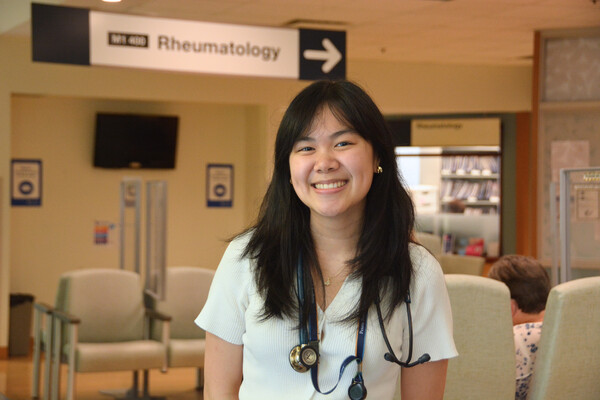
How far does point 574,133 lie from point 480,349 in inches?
191

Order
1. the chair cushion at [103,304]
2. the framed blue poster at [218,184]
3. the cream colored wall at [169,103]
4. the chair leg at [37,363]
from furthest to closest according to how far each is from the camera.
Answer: the framed blue poster at [218,184], the cream colored wall at [169,103], the chair leg at [37,363], the chair cushion at [103,304]

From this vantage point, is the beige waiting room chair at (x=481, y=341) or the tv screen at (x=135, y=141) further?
the tv screen at (x=135, y=141)

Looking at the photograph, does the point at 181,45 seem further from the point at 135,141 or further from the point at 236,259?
the point at 135,141

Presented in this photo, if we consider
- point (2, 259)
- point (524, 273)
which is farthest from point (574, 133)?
point (2, 259)

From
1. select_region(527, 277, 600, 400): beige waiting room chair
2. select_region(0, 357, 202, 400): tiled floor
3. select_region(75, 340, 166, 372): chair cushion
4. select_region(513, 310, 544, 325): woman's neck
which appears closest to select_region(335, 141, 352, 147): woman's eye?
select_region(527, 277, 600, 400): beige waiting room chair

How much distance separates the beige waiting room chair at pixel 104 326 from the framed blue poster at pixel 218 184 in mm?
3557

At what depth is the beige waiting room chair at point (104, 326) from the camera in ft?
20.6

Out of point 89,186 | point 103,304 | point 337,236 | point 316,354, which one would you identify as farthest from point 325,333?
point 89,186

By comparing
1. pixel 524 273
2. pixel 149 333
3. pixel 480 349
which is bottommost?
pixel 149 333

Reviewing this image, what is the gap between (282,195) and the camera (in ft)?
5.92

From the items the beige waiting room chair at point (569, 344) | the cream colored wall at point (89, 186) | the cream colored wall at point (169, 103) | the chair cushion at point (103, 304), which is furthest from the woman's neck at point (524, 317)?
the cream colored wall at point (89, 186)

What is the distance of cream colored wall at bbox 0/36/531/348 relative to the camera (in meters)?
8.46

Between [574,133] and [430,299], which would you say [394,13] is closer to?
[574,133]

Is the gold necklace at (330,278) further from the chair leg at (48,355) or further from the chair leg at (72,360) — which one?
the chair leg at (48,355)
